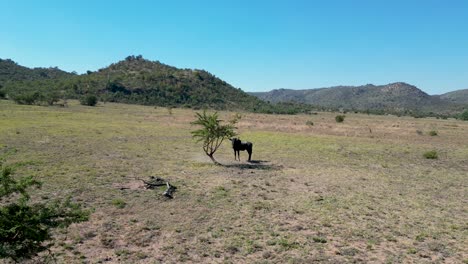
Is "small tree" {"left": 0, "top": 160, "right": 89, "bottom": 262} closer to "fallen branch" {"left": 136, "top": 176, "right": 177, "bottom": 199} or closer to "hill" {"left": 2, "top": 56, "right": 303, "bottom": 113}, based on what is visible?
"fallen branch" {"left": 136, "top": 176, "right": 177, "bottom": 199}

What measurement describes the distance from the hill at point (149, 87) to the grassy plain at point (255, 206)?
3761 inches

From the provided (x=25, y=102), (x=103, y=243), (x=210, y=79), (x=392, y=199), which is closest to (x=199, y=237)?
(x=103, y=243)

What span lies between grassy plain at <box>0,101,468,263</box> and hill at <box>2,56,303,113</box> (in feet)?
313

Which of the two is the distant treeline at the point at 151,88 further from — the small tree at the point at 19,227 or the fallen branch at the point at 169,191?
the small tree at the point at 19,227

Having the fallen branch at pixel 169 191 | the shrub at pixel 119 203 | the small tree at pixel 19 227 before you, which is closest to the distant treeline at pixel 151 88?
the fallen branch at pixel 169 191

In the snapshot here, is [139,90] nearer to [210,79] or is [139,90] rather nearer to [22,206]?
[210,79]

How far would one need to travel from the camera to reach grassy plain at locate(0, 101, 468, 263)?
36.4ft

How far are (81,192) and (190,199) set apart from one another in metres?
4.68

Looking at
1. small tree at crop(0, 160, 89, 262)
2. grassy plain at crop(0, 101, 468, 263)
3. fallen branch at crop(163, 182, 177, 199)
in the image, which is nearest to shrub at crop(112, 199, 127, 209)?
grassy plain at crop(0, 101, 468, 263)

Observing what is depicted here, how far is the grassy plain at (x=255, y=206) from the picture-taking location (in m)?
11.1

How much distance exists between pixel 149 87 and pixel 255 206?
13397 cm

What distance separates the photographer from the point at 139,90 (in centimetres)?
13850

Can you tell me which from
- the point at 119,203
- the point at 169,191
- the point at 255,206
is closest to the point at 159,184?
the point at 169,191

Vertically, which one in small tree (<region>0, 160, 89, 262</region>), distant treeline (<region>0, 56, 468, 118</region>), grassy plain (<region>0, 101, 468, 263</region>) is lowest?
grassy plain (<region>0, 101, 468, 263</region>)
